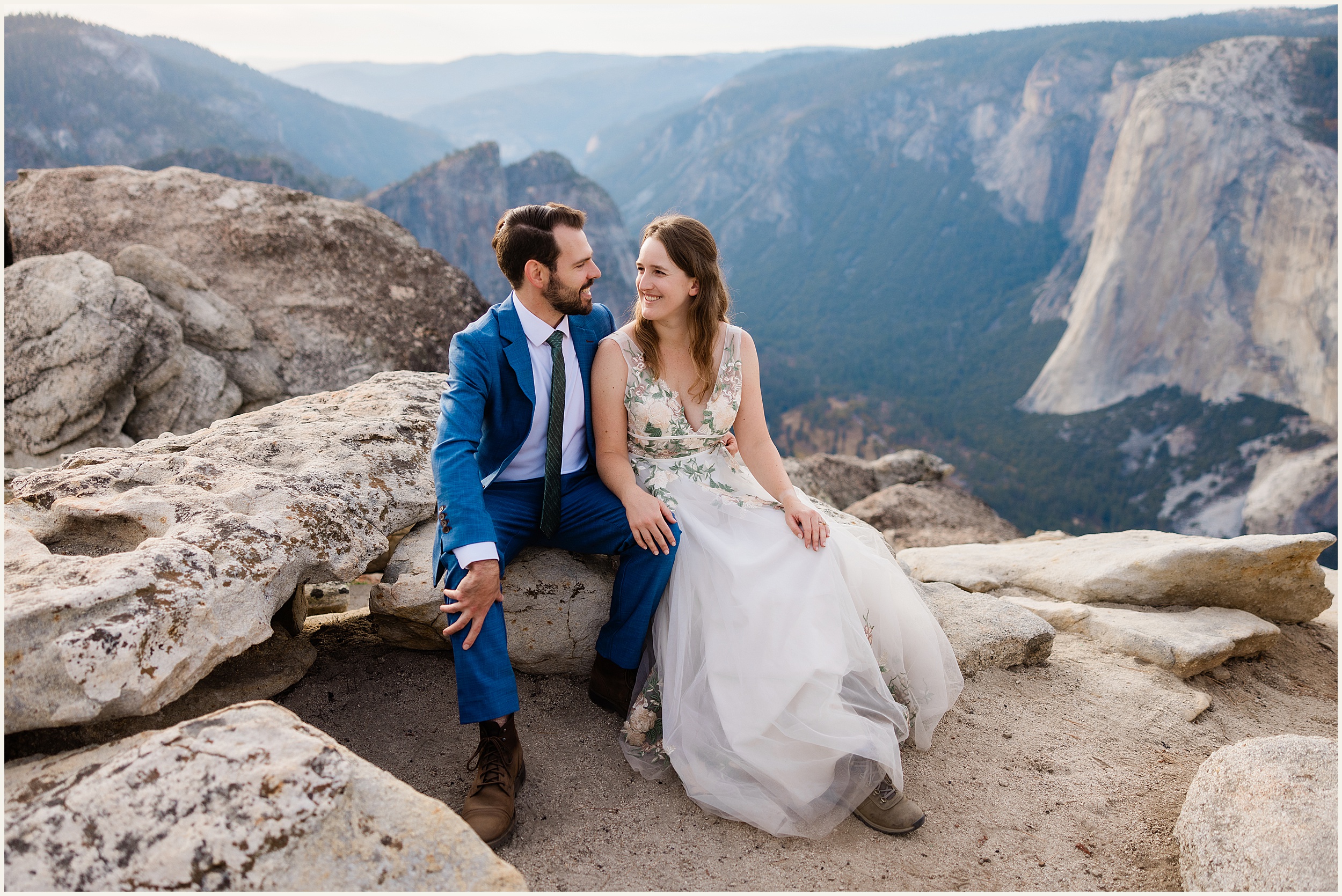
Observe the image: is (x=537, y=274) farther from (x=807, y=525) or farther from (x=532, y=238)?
(x=807, y=525)

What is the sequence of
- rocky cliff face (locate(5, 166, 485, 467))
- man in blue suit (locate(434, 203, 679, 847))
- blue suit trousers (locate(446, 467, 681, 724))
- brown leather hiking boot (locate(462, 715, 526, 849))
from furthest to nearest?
rocky cliff face (locate(5, 166, 485, 467)) → man in blue suit (locate(434, 203, 679, 847)) → blue suit trousers (locate(446, 467, 681, 724)) → brown leather hiking boot (locate(462, 715, 526, 849))

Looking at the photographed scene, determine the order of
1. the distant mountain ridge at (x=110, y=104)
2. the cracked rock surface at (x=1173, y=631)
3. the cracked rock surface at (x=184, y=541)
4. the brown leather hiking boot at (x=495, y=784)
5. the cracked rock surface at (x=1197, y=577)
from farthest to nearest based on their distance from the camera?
the distant mountain ridge at (x=110, y=104) → the cracked rock surface at (x=1197, y=577) → the cracked rock surface at (x=1173, y=631) → the brown leather hiking boot at (x=495, y=784) → the cracked rock surface at (x=184, y=541)

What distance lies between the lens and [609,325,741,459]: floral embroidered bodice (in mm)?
3586

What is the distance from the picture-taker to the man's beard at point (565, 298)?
3.52 metres

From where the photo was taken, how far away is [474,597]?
2.97 metres

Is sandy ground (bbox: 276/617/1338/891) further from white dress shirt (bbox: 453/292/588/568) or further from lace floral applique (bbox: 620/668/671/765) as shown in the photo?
white dress shirt (bbox: 453/292/588/568)

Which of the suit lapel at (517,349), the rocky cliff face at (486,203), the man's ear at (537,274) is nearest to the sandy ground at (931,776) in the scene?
the suit lapel at (517,349)

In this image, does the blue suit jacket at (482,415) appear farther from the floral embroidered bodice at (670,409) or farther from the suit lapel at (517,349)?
the floral embroidered bodice at (670,409)

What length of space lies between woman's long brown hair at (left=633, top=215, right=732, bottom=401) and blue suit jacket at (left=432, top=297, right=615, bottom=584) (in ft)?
0.97

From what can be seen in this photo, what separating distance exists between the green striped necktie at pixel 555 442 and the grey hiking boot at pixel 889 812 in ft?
5.79

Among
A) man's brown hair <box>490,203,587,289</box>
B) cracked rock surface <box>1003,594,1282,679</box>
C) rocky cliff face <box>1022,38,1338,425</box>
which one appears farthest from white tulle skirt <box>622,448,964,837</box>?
rocky cliff face <box>1022,38,1338,425</box>

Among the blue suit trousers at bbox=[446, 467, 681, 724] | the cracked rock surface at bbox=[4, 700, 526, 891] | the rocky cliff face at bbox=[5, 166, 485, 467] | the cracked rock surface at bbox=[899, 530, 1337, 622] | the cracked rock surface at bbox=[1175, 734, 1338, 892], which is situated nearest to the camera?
the cracked rock surface at bbox=[4, 700, 526, 891]

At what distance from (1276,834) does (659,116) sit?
694 feet

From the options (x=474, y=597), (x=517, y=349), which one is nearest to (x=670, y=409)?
(x=517, y=349)
